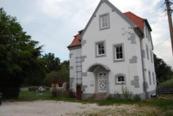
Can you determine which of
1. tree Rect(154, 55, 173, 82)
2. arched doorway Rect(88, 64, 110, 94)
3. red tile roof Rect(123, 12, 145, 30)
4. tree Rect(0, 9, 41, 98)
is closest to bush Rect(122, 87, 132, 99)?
arched doorway Rect(88, 64, 110, 94)

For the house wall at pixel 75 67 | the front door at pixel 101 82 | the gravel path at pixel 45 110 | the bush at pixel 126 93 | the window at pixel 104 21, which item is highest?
the window at pixel 104 21

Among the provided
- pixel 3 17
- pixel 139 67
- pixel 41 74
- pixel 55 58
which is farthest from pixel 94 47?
pixel 55 58

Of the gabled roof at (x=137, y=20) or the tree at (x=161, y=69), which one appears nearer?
the gabled roof at (x=137, y=20)

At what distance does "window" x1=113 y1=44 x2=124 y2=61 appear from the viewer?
1006 inches

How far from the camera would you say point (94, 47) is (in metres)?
27.4

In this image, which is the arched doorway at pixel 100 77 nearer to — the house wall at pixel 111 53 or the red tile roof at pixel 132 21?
the house wall at pixel 111 53

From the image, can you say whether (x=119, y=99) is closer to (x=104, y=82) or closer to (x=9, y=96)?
(x=104, y=82)

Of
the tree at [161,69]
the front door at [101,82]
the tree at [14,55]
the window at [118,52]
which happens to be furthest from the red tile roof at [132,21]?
the tree at [161,69]

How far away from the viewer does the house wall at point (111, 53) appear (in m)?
24.5

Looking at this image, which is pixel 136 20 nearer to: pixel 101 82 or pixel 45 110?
pixel 101 82

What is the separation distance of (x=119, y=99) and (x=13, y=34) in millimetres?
13476

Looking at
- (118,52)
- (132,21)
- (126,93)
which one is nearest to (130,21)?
(132,21)

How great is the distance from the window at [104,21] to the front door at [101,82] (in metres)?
5.09

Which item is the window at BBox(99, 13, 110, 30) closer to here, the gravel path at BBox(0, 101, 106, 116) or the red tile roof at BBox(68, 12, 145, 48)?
the red tile roof at BBox(68, 12, 145, 48)
